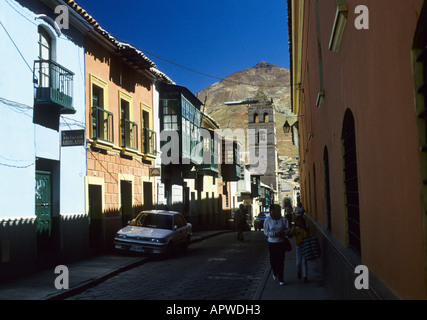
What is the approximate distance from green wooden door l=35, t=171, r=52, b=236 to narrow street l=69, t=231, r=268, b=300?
8.44 ft

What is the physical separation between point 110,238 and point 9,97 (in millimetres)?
7050

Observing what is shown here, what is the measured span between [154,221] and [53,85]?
18.4 ft

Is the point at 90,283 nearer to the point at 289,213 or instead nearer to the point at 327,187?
the point at 327,187

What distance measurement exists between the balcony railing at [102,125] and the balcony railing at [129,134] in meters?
1.23

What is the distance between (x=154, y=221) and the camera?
15617 mm

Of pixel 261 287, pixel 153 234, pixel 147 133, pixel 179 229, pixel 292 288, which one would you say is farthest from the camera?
pixel 147 133

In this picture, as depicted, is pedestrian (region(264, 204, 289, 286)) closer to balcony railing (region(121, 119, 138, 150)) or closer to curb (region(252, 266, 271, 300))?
curb (region(252, 266, 271, 300))

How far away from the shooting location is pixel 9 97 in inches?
421

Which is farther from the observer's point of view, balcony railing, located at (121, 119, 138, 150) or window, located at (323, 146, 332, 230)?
balcony railing, located at (121, 119, 138, 150)

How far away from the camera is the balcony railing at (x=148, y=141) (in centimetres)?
1967

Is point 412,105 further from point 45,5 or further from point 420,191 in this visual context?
point 45,5

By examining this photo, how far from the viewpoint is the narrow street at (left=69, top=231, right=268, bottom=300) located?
873cm

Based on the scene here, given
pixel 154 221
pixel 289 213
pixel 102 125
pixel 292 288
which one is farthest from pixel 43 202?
pixel 289 213

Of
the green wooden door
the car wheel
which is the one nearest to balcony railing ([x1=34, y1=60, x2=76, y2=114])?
the green wooden door
